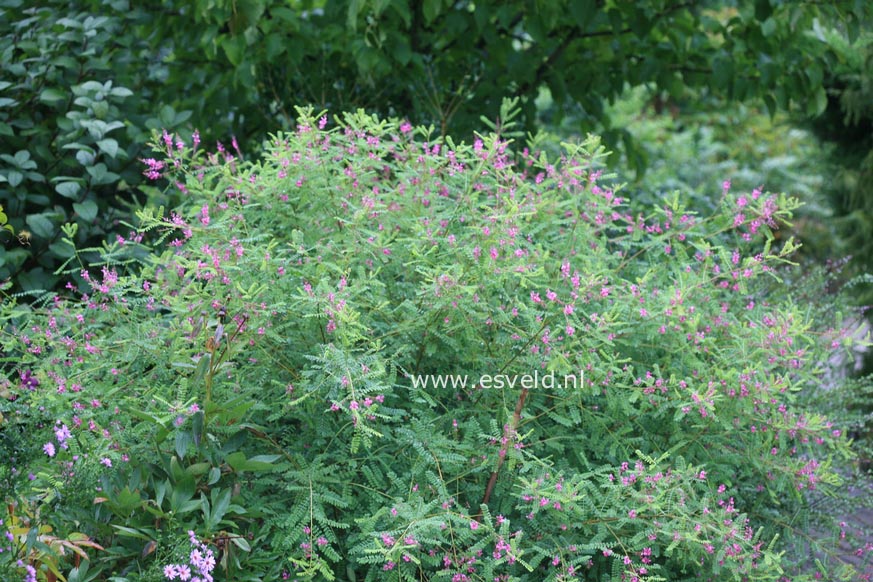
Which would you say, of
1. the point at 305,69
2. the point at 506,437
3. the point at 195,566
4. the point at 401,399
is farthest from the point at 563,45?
the point at 195,566

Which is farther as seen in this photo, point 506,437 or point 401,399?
point 401,399

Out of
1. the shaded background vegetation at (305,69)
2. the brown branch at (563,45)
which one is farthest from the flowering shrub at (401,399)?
the brown branch at (563,45)

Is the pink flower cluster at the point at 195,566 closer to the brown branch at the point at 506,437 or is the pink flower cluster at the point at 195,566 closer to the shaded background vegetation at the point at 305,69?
the brown branch at the point at 506,437

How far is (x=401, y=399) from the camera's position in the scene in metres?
2.60

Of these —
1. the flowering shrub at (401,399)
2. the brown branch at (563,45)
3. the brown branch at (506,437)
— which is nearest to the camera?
the flowering shrub at (401,399)

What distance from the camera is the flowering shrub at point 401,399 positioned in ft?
7.28

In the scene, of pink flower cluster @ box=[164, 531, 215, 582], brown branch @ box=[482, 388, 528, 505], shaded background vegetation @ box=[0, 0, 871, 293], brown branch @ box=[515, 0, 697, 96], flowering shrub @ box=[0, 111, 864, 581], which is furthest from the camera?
brown branch @ box=[515, 0, 697, 96]

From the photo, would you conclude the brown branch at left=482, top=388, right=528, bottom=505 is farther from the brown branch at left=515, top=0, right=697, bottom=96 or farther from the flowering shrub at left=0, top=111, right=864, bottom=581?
the brown branch at left=515, top=0, right=697, bottom=96

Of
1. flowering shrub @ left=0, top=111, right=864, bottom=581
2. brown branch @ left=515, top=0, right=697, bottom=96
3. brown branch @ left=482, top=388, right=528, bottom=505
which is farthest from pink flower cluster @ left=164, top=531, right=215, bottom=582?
brown branch @ left=515, top=0, right=697, bottom=96

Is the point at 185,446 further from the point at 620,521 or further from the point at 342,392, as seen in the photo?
the point at 620,521

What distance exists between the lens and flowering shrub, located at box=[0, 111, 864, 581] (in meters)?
2.22

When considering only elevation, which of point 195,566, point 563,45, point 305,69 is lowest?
point 195,566

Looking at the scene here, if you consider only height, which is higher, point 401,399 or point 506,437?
point 506,437

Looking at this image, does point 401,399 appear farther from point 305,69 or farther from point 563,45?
point 563,45
